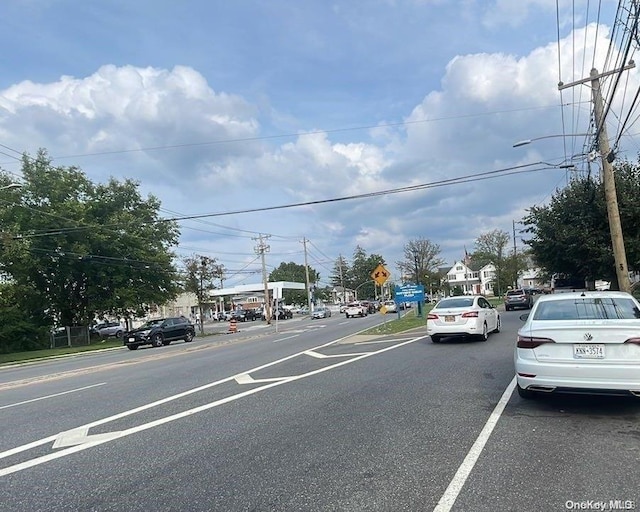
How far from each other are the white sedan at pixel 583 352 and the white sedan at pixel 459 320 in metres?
8.44

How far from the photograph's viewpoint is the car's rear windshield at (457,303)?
16.6 m

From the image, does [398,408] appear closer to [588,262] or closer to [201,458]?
[201,458]

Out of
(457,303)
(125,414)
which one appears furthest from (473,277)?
(125,414)

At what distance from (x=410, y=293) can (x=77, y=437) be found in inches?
937

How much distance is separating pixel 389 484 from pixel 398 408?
2.84 metres

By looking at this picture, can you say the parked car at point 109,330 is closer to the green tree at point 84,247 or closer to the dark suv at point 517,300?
the green tree at point 84,247

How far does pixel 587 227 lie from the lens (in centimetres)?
2547

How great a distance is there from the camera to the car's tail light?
6824mm

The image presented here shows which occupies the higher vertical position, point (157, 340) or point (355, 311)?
point (157, 340)

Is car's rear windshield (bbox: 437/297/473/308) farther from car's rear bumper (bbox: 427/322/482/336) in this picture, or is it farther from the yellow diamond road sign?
the yellow diamond road sign

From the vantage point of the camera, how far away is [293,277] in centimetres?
16575

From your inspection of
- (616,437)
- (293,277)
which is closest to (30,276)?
(616,437)

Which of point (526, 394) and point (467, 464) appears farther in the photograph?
point (526, 394)

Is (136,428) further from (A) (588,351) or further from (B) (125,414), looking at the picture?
(A) (588,351)
